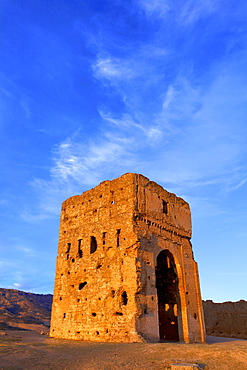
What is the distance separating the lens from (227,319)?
23.5 meters

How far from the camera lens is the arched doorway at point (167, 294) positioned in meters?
16.7

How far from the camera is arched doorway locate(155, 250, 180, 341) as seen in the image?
16656 millimetres

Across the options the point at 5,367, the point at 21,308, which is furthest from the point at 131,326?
the point at 21,308

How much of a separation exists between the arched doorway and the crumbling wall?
8.13 metres

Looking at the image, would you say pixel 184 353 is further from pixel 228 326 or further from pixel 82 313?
pixel 228 326

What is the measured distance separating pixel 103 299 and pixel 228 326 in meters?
A: 13.7

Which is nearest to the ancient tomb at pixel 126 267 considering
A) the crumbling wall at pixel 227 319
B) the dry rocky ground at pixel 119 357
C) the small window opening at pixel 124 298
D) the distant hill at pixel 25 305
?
the small window opening at pixel 124 298

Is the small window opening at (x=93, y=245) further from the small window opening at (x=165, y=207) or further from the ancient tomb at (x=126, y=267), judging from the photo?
the small window opening at (x=165, y=207)

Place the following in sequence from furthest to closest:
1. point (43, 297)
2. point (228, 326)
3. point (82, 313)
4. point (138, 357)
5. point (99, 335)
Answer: point (43, 297)
point (228, 326)
point (82, 313)
point (99, 335)
point (138, 357)

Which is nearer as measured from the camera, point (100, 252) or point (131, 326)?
point (131, 326)

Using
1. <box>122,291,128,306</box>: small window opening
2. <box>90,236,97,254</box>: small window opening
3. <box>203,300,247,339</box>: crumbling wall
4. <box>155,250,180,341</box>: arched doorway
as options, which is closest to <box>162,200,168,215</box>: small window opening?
<box>155,250,180,341</box>: arched doorway

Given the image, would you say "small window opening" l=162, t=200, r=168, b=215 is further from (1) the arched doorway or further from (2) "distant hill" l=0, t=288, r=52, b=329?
(2) "distant hill" l=0, t=288, r=52, b=329

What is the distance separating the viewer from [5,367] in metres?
7.56

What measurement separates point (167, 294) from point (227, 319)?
29.7 ft
